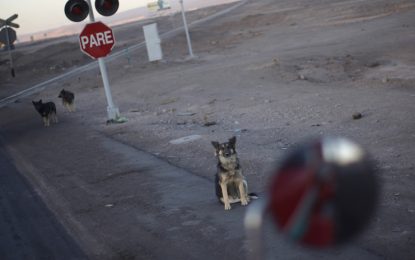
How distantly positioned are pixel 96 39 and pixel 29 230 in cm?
939

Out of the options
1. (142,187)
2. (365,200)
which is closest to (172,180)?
(142,187)

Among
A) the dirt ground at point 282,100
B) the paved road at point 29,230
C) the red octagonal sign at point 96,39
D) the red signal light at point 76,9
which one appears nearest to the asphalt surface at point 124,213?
the paved road at point 29,230

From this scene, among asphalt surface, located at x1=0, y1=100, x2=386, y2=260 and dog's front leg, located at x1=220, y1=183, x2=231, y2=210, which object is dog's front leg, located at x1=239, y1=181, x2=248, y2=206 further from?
dog's front leg, located at x1=220, y1=183, x2=231, y2=210

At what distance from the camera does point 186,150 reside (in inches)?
514

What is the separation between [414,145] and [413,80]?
8.27 meters

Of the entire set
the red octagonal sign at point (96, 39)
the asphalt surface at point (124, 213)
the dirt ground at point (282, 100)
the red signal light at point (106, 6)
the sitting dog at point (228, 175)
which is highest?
the red signal light at point (106, 6)

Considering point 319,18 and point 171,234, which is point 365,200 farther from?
point 319,18

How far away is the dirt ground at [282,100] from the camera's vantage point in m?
10.1

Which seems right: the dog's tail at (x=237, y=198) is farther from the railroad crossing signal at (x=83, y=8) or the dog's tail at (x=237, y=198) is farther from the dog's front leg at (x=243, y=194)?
the railroad crossing signal at (x=83, y=8)

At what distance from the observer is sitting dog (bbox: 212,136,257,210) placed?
8.30 meters

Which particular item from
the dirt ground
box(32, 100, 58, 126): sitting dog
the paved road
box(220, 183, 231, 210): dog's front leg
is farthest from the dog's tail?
box(32, 100, 58, 126): sitting dog

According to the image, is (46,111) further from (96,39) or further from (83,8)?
(83,8)

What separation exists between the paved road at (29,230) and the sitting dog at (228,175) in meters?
2.02

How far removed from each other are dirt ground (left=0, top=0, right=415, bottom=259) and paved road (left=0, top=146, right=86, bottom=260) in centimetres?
284
